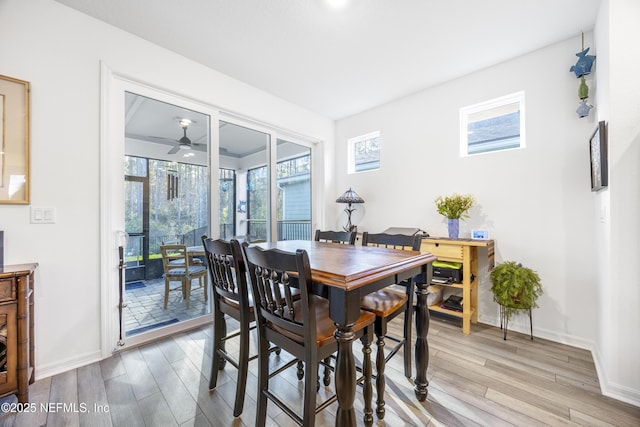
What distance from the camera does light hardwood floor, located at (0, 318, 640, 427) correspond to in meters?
1.48

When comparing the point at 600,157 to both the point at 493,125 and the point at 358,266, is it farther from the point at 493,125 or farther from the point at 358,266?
the point at 358,266

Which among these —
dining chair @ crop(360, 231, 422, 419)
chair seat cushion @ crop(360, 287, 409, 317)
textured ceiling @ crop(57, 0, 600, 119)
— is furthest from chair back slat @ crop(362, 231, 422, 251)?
textured ceiling @ crop(57, 0, 600, 119)

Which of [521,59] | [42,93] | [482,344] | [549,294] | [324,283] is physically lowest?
[482,344]

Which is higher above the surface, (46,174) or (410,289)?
(46,174)

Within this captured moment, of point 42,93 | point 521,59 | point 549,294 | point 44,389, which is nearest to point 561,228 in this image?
point 549,294

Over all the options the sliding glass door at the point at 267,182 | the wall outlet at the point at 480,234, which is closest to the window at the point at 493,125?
the wall outlet at the point at 480,234

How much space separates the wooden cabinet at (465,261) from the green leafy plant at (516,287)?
25 centimetres

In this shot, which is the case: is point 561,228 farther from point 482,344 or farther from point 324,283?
point 324,283

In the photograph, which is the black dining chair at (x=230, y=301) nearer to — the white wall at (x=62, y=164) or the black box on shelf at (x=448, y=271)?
the white wall at (x=62, y=164)

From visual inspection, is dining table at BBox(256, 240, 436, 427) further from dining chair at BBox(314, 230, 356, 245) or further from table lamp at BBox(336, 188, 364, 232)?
table lamp at BBox(336, 188, 364, 232)

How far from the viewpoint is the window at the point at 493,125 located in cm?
268

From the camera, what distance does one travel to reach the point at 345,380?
1095mm

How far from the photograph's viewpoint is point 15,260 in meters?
1.79

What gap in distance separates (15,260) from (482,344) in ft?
11.9
